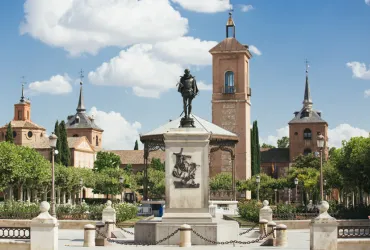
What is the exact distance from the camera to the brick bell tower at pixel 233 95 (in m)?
94.5

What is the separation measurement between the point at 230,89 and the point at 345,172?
4321cm

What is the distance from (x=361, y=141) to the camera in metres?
56.1

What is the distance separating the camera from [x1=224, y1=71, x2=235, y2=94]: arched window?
314 feet

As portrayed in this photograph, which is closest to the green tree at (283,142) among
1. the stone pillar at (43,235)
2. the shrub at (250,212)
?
the shrub at (250,212)

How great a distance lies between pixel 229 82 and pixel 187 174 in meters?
72.0

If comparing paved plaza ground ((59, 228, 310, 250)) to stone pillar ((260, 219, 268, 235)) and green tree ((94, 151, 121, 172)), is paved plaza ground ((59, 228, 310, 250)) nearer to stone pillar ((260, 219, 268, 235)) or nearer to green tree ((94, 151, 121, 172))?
stone pillar ((260, 219, 268, 235))

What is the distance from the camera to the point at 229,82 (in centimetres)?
9569

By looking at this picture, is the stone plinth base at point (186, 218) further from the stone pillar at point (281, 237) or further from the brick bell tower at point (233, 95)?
the brick bell tower at point (233, 95)

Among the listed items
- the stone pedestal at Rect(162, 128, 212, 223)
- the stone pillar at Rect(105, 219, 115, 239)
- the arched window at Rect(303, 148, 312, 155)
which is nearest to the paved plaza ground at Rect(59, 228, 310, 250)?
the stone pillar at Rect(105, 219, 115, 239)

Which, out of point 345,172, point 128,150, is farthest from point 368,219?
point 128,150

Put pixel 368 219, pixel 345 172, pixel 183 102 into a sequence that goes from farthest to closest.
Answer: pixel 345 172 < pixel 368 219 < pixel 183 102

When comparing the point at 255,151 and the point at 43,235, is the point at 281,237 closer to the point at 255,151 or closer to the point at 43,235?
the point at 43,235

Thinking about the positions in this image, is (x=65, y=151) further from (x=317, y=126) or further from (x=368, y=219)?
(x=368, y=219)

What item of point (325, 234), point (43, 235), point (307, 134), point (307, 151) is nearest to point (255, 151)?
point (307, 151)
